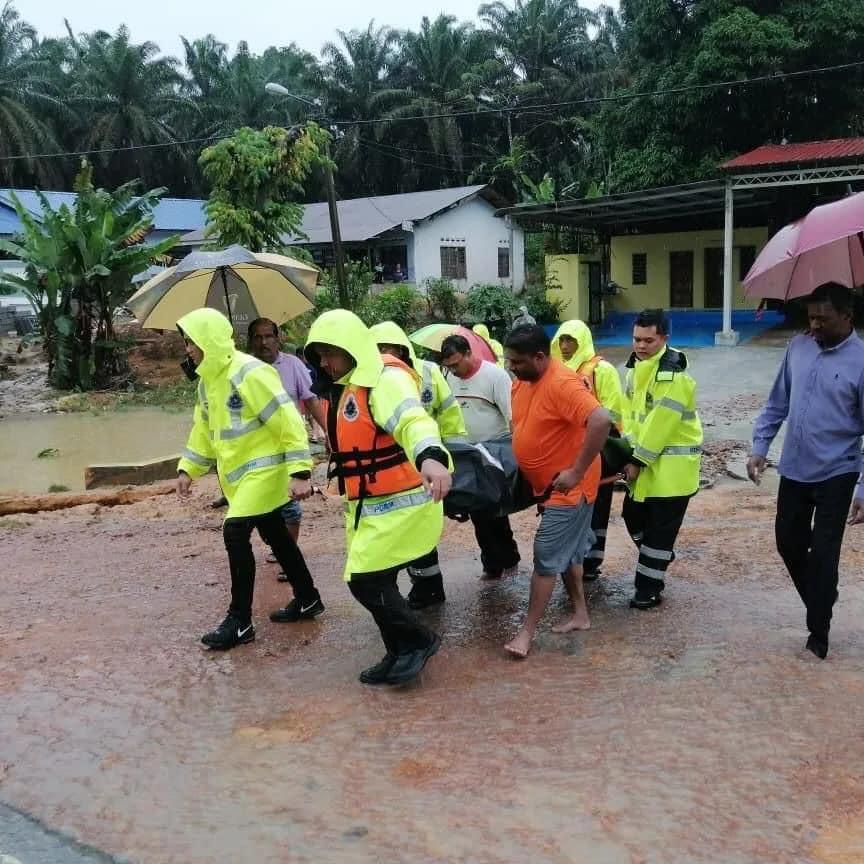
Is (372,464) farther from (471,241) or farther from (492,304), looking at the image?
(471,241)

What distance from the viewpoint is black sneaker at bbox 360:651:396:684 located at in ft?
12.8

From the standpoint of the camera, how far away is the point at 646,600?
4699 mm

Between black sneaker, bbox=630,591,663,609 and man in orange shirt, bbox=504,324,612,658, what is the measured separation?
2.13 ft

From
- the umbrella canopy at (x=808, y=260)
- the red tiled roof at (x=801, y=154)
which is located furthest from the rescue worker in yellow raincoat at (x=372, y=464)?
the red tiled roof at (x=801, y=154)

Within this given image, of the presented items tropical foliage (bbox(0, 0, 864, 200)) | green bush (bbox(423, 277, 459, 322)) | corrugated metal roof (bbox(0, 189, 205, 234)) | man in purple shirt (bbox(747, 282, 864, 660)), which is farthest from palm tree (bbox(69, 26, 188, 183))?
man in purple shirt (bbox(747, 282, 864, 660))

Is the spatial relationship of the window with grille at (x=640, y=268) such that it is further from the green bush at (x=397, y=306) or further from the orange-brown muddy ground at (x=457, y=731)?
the orange-brown muddy ground at (x=457, y=731)

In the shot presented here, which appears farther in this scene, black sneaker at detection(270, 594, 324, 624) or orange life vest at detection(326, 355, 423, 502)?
black sneaker at detection(270, 594, 324, 624)

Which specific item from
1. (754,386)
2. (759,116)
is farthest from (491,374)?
(759,116)

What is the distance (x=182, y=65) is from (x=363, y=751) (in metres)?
54.3

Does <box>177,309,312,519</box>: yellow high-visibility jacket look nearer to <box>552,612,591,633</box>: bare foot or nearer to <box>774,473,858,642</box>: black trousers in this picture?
<box>552,612,591,633</box>: bare foot

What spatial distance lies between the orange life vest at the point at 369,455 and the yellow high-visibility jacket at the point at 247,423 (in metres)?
0.67

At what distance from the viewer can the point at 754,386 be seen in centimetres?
1473

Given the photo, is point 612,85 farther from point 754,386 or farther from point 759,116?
point 754,386

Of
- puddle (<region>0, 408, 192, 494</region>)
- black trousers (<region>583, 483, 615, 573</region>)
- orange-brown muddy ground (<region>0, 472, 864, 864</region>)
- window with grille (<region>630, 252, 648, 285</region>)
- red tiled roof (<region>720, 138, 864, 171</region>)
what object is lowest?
puddle (<region>0, 408, 192, 494</region>)
